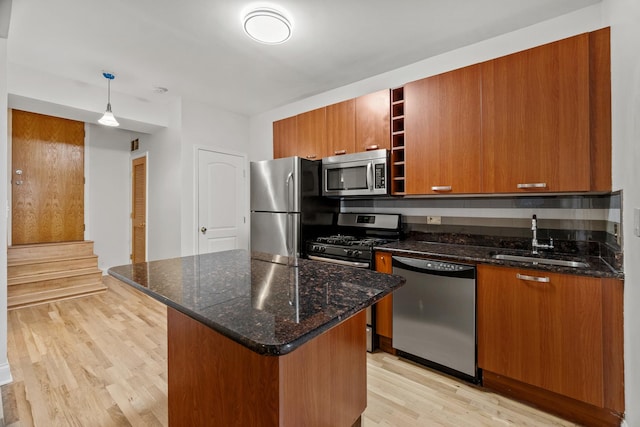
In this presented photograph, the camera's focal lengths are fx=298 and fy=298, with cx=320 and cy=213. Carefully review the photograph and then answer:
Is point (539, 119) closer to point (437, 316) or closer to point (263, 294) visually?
point (437, 316)

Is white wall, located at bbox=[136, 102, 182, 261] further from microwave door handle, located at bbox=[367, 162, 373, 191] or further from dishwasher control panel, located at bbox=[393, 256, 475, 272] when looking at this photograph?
dishwasher control panel, located at bbox=[393, 256, 475, 272]

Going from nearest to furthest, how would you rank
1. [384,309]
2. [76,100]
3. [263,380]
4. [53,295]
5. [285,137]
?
[263,380] → [384,309] → [76,100] → [285,137] → [53,295]

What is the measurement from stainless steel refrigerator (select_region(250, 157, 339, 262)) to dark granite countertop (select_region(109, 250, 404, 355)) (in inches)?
52.4

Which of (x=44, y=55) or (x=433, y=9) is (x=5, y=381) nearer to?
(x=44, y=55)

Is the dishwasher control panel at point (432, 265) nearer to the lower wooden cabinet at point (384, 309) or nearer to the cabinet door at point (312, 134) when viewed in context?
the lower wooden cabinet at point (384, 309)

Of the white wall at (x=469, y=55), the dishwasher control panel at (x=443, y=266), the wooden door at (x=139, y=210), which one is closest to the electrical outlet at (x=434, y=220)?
the dishwasher control panel at (x=443, y=266)

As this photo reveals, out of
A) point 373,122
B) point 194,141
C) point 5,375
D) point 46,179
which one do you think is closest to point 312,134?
point 373,122

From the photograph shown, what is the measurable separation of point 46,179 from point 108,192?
2.69 feet

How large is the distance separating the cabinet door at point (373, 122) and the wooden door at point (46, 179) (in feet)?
15.7

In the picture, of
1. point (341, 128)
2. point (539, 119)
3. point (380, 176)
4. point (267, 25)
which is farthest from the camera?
point (341, 128)

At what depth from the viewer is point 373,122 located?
2812 mm

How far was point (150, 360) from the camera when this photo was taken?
240 centimetres

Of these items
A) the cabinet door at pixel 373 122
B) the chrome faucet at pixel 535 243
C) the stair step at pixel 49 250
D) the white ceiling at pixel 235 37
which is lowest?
the stair step at pixel 49 250

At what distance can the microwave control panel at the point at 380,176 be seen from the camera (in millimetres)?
2693
